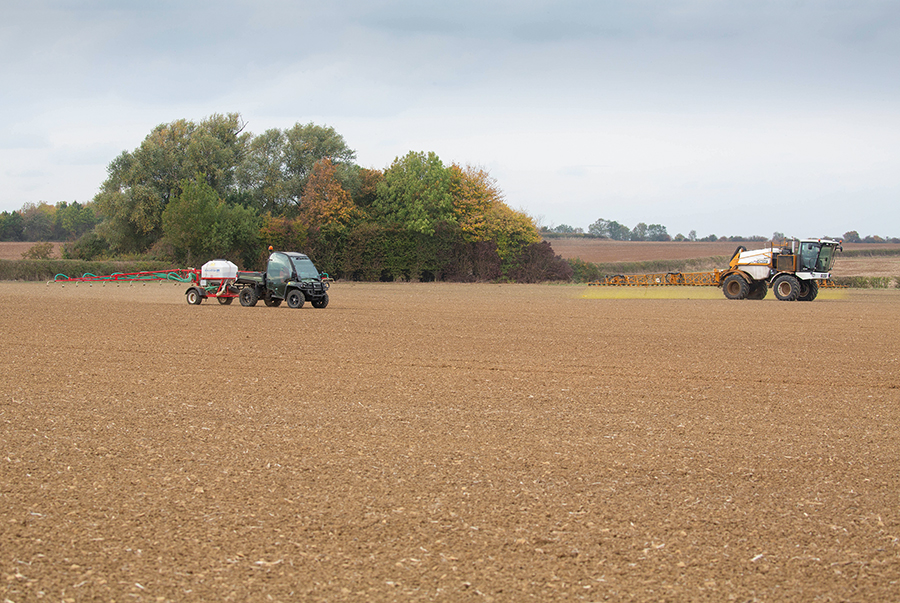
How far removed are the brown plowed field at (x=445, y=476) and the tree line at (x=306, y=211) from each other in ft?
123

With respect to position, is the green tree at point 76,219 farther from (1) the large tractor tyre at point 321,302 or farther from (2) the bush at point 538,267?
(1) the large tractor tyre at point 321,302

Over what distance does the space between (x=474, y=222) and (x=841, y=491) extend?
1816 inches

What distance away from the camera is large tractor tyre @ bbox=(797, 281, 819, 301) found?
3128 cm

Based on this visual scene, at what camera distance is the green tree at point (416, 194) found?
2018 inches

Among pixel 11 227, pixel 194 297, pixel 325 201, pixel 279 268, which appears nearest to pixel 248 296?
pixel 279 268

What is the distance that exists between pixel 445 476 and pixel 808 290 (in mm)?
29238

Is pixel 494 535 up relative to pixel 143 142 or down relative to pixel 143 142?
down

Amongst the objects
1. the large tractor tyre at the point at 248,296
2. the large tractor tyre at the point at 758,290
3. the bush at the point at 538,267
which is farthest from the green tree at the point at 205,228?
the large tractor tyre at the point at 758,290

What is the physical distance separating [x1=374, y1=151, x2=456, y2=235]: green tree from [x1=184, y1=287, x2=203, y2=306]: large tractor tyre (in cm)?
2589

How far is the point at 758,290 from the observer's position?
1289 inches

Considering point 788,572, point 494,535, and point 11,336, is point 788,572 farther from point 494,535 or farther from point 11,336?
point 11,336

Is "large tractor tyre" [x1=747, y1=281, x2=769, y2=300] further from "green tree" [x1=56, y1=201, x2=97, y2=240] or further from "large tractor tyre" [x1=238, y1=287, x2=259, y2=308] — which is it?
"green tree" [x1=56, y1=201, x2=97, y2=240]

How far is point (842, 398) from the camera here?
9531mm

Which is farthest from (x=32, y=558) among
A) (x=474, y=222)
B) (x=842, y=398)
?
(x=474, y=222)
